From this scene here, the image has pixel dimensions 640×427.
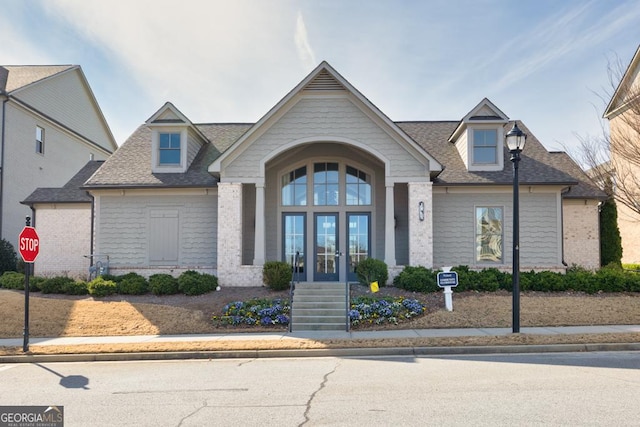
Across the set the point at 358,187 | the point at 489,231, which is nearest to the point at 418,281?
the point at 489,231

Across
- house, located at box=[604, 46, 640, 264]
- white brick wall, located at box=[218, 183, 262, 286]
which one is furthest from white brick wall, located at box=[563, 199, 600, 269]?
white brick wall, located at box=[218, 183, 262, 286]

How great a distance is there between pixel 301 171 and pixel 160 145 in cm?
569

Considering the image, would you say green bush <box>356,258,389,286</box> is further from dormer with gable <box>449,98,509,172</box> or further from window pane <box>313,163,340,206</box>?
dormer with gable <box>449,98,509,172</box>

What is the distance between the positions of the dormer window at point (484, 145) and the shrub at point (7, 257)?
21089 millimetres

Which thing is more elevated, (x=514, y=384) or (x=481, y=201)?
(x=481, y=201)

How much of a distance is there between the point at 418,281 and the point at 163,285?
27.4 ft

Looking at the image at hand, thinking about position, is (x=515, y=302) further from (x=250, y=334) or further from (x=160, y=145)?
(x=160, y=145)

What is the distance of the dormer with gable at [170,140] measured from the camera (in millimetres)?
18203

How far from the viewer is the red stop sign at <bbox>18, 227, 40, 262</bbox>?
34.4 ft

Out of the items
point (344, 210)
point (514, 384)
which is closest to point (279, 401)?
point (514, 384)

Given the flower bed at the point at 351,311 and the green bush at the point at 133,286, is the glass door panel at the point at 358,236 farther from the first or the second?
the green bush at the point at 133,286

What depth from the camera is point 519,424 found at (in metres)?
5.46

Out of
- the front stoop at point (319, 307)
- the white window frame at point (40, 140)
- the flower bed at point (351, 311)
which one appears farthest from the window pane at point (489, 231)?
the white window frame at point (40, 140)

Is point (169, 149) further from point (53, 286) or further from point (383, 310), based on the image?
point (383, 310)
